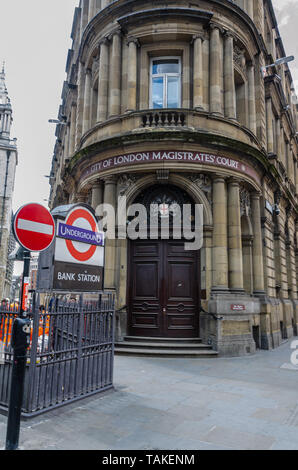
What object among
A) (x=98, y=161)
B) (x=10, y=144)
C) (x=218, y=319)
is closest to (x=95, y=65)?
(x=98, y=161)

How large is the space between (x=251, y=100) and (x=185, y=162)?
5.35m

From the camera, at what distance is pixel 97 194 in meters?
13.7

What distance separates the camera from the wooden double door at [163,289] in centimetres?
1240

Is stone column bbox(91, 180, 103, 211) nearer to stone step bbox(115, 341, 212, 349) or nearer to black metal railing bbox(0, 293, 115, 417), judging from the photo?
stone step bbox(115, 341, 212, 349)

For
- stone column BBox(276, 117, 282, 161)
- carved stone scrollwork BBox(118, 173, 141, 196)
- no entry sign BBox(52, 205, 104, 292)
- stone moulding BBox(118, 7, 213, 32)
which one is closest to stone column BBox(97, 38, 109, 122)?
stone moulding BBox(118, 7, 213, 32)

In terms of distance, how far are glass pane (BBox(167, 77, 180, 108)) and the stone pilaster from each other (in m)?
1.35

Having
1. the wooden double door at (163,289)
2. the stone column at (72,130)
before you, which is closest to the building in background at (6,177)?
the stone column at (72,130)

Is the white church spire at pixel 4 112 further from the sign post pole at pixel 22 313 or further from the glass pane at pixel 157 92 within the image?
the sign post pole at pixel 22 313

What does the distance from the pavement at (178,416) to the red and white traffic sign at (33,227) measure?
243cm

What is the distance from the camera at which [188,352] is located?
1114 centimetres

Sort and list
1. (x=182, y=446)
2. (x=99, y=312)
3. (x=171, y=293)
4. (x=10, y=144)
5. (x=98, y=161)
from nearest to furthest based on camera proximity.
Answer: (x=182, y=446)
(x=99, y=312)
(x=171, y=293)
(x=98, y=161)
(x=10, y=144)

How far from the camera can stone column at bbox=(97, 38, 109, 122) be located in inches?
563

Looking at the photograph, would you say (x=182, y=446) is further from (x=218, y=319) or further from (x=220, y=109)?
(x=220, y=109)
